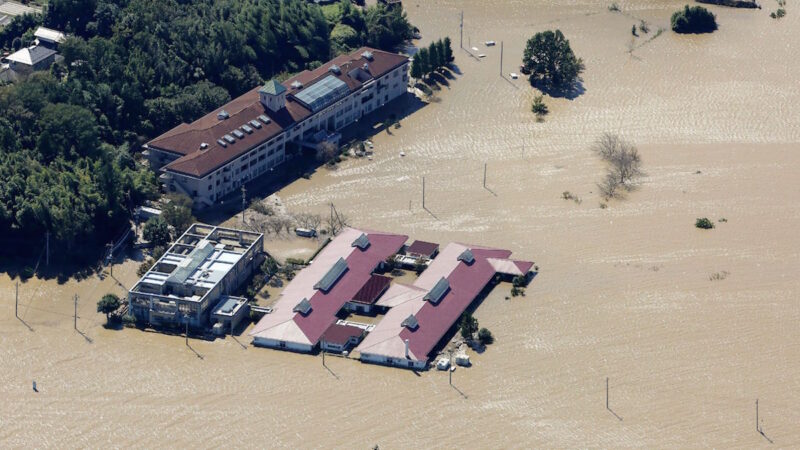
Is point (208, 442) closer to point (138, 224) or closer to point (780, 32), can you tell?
point (138, 224)

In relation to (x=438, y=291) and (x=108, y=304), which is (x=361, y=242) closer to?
(x=438, y=291)

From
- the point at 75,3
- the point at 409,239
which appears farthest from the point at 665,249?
the point at 75,3

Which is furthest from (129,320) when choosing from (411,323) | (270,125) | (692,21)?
(692,21)

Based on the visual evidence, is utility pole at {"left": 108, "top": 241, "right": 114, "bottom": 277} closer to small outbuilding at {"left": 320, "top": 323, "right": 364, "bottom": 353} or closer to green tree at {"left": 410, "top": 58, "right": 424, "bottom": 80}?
small outbuilding at {"left": 320, "top": 323, "right": 364, "bottom": 353}

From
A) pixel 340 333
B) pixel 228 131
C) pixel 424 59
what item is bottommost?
pixel 340 333

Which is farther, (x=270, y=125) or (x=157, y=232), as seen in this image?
(x=270, y=125)
